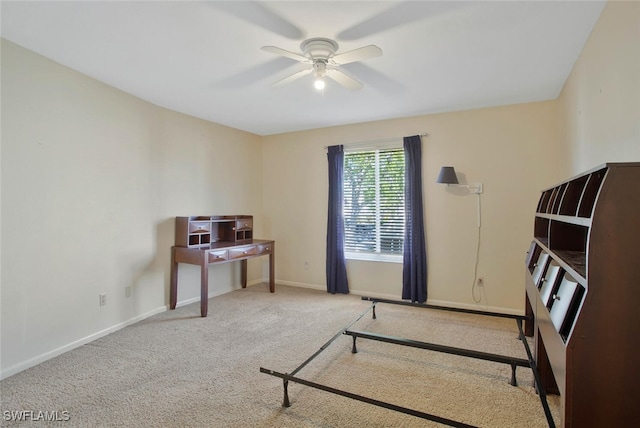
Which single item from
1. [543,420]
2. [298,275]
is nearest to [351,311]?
[298,275]

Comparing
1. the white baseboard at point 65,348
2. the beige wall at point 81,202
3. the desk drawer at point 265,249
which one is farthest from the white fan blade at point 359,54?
the white baseboard at point 65,348

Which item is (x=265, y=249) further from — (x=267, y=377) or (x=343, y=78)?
(x=343, y=78)

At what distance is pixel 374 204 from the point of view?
15.0ft

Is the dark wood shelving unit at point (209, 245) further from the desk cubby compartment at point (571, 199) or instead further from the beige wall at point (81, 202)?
the desk cubby compartment at point (571, 199)

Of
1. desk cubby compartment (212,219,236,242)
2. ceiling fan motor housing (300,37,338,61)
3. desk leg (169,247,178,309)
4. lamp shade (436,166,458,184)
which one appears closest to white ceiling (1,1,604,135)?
ceiling fan motor housing (300,37,338,61)

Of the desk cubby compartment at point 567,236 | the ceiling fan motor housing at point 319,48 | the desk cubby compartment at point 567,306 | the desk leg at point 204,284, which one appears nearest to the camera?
the desk cubby compartment at point 567,306

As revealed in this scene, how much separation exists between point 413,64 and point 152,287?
3.70 meters

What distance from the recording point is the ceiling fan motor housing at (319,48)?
2268 mm

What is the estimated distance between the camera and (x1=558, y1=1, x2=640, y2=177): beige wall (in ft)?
5.33

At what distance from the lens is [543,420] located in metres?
1.89

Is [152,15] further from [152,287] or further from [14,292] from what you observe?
[152,287]

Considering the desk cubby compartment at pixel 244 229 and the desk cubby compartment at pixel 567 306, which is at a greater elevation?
the desk cubby compartment at pixel 244 229

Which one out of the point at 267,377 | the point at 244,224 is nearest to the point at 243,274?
the point at 244,224

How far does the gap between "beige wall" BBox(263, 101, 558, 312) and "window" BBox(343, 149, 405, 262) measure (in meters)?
0.21
